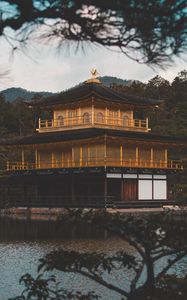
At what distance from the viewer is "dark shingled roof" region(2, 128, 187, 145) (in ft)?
122

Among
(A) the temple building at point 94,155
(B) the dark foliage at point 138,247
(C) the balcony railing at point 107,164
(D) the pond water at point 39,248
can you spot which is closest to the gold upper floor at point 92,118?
(A) the temple building at point 94,155

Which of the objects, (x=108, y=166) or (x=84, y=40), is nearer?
(x=84, y=40)

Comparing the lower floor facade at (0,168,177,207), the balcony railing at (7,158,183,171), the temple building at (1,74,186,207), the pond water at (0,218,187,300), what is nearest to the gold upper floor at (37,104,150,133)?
the temple building at (1,74,186,207)

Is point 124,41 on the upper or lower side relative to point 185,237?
upper

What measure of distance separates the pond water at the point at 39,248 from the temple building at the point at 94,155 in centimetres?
678

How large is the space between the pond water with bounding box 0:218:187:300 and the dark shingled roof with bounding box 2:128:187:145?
774cm

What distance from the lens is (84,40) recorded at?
528cm

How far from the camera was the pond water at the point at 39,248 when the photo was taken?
42.0 ft

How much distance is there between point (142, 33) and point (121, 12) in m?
0.32

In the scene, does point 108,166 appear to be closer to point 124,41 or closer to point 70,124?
point 70,124

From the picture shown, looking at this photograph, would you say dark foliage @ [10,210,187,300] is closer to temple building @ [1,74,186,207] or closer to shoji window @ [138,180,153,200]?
temple building @ [1,74,186,207]

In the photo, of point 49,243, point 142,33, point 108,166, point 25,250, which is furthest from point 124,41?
point 108,166

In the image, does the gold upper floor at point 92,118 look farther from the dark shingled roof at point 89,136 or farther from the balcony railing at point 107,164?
the balcony railing at point 107,164

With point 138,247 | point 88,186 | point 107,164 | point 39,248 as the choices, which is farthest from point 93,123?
point 138,247
